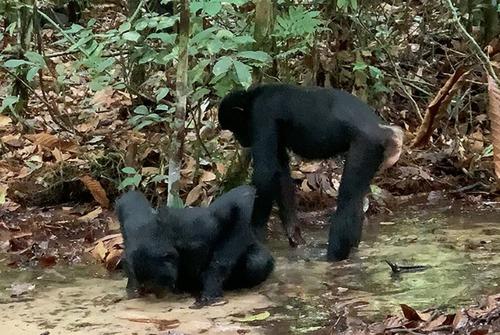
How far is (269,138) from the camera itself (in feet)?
19.4

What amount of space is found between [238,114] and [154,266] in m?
1.90

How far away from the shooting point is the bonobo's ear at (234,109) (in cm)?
612

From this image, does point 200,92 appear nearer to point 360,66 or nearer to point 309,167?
point 360,66

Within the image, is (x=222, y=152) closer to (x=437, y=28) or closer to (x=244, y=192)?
(x=244, y=192)

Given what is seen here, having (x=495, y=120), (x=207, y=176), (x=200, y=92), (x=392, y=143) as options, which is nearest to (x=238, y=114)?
(x=200, y=92)

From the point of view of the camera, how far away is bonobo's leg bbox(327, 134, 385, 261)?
18.4 feet

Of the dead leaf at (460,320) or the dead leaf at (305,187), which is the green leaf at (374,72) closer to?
the dead leaf at (305,187)

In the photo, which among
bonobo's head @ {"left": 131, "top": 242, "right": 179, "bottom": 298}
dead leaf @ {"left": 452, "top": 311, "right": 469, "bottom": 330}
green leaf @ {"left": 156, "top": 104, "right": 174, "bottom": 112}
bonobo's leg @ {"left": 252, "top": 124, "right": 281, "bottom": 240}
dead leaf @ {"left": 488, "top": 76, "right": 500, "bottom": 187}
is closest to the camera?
dead leaf @ {"left": 452, "top": 311, "right": 469, "bottom": 330}

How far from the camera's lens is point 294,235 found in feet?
19.8

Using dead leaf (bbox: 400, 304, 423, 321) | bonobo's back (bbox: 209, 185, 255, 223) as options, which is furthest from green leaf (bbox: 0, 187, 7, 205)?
dead leaf (bbox: 400, 304, 423, 321)

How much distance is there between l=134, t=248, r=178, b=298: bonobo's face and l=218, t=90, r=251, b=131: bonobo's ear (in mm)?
1755

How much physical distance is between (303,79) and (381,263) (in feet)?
9.02

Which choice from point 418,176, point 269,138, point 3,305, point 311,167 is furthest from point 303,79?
point 3,305

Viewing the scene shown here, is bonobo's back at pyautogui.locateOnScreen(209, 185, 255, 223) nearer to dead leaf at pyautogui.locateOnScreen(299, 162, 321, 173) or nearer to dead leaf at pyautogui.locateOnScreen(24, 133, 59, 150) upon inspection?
dead leaf at pyautogui.locateOnScreen(299, 162, 321, 173)
